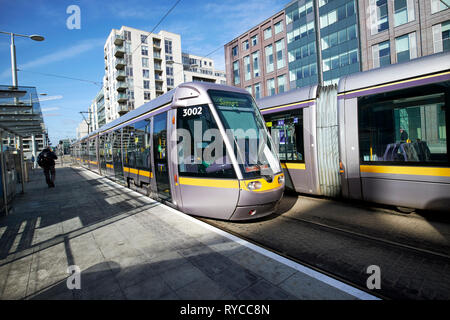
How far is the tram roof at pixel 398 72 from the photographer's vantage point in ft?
15.6

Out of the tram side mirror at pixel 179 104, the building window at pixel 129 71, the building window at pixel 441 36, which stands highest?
the building window at pixel 129 71

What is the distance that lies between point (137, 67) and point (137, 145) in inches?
2087

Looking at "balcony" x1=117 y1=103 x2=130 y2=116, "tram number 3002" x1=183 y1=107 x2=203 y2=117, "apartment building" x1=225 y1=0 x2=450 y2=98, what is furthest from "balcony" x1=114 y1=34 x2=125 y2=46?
"tram number 3002" x1=183 y1=107 x2=203 y2=117

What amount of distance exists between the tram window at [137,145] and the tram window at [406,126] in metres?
5.76

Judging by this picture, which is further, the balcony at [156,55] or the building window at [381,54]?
the balcony at [156,55]

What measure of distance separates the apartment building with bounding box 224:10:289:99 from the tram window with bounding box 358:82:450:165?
102 ft

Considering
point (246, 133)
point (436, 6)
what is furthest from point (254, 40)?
point (246, 133)

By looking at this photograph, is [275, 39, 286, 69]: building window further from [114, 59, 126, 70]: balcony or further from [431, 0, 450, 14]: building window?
[114, 59, 126, 70]: balcony

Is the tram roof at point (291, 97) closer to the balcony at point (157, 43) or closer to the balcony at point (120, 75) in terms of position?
the balcony at point (120, 75)

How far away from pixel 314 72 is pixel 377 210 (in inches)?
1153

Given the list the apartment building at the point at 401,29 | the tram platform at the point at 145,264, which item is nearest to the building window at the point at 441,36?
the apartment building at the point at 401,29

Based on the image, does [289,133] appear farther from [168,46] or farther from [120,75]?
[168,46]

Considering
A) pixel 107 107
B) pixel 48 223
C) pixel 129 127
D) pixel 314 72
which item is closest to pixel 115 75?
pixel 107 107

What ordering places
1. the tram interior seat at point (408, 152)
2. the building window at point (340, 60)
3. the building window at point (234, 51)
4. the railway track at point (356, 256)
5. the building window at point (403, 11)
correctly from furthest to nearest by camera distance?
the building window at point (234, 51)
the building window at point (340, 60)
the building window at point (403, 11)
the tram interior seat at point (408, 152)
the railway track at point (356, 256)
